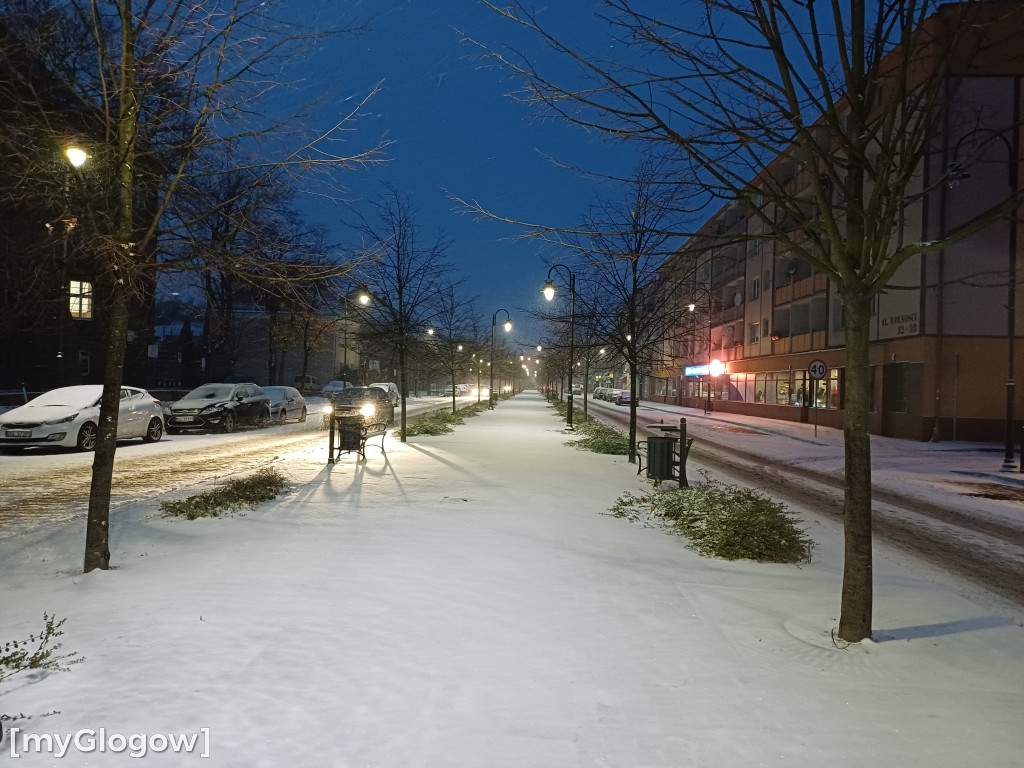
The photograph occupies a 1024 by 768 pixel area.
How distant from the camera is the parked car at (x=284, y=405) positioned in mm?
25672

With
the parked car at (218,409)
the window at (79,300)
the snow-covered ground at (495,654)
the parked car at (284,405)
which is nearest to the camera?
the snow-covered ground at (495,654)

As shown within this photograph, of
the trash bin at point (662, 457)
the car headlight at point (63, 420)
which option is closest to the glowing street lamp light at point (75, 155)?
the trash bin at point (662, 457)

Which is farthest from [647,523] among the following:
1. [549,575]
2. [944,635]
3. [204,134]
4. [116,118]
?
[116,118]

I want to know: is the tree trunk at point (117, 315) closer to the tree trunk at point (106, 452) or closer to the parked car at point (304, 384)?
the tree trunk at point (106, 452)

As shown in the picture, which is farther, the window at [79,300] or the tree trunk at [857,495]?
the window at [79,300]

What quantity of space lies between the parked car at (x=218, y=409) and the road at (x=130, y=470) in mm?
755

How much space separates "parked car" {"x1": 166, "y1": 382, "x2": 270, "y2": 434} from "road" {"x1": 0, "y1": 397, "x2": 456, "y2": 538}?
29.7 inches

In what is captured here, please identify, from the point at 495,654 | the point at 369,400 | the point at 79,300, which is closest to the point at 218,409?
the point at 369,400

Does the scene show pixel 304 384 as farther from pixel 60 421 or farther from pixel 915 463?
pixel 915 463

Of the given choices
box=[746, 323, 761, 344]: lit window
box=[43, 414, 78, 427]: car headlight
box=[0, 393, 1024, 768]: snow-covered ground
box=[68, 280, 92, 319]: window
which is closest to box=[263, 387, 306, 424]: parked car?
box=[68, 280, 92, 319]: window

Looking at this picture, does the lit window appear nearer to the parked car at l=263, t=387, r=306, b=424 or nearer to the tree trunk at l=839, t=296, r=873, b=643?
the parked car at l=263, t=387, r=306, b=424

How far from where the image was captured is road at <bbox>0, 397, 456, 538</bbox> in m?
8.10

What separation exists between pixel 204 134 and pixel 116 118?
2.27 feet

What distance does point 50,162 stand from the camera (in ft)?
18.4
